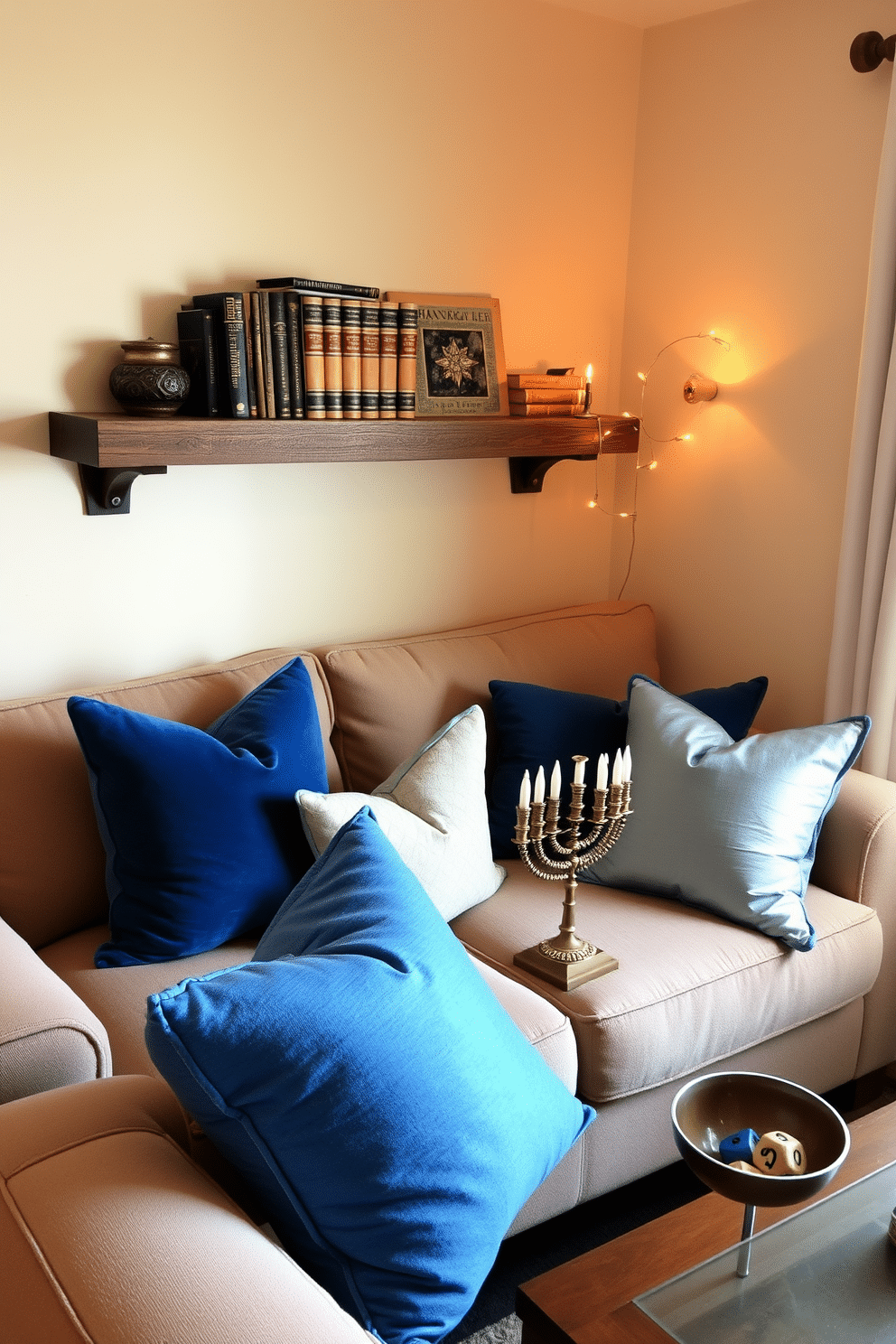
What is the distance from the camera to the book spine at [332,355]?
7.41 ft

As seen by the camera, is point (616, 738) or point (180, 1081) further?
point (616, 738)

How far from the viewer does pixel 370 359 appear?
237 cm

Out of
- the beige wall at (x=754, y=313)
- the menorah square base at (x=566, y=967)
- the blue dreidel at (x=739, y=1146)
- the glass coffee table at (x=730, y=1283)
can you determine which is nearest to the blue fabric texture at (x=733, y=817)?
the menorah square base at (x=566, y=967)

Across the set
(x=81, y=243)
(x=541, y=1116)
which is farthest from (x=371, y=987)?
(x=81, y=243)

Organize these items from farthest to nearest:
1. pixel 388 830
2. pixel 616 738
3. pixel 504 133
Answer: pixel 504 133 → pixel 616 738 → pixel 388 830

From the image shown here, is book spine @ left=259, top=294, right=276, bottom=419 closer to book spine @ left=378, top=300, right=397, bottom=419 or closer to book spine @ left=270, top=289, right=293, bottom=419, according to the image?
book spine @ left=270, top=289, right=293, bottom=419

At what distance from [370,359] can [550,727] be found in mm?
849

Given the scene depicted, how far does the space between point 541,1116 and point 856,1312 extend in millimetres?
408

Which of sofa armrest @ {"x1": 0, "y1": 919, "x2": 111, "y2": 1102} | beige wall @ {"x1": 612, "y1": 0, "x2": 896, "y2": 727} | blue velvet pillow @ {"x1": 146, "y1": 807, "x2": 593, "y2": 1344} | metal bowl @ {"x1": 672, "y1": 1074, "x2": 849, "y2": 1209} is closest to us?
blue velvet pillow @ {"x1": 146, "y1": 807, "x2": 593, "y2": 1344}

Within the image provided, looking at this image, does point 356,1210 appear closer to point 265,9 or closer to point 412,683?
point 412,683

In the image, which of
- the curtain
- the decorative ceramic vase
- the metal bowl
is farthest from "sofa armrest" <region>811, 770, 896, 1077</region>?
the decorative ceramic vase

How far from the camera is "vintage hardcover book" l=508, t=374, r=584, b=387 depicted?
8.85 feet

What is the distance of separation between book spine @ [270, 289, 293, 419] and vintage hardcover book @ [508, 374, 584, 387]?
26.0 inches

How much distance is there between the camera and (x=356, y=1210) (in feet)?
3.74
